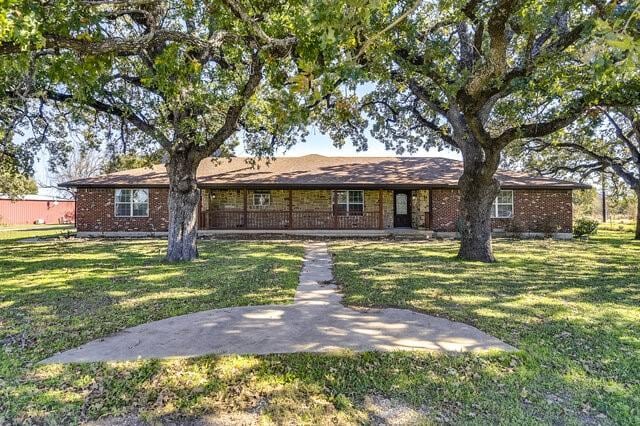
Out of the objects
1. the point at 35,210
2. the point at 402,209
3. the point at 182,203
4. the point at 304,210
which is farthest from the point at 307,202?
the point at 35,210

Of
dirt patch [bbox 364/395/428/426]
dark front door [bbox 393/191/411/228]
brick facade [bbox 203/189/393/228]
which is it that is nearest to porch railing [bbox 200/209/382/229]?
brick facade [bbox 203/189/393/228]

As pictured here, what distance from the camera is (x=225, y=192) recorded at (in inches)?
782

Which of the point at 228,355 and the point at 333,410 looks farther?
the point at 228,355

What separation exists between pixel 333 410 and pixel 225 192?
58.6 feet

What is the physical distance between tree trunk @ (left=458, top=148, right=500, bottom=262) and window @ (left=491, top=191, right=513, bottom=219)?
29.6 ft

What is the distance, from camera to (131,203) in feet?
61.7

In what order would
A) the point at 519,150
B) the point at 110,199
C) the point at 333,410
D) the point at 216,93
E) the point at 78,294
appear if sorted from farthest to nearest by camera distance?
1. the point at 519,150
2. the point at 110,199
3. the point at 216,93
4. the point at 78,294
5. the point at 333,410

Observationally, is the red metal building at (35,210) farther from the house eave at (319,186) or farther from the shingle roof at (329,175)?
the shingle roof at (329,175)

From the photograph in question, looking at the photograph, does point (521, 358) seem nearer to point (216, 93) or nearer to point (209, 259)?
point (216, 93)

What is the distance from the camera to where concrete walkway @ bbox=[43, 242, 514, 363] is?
403 cm

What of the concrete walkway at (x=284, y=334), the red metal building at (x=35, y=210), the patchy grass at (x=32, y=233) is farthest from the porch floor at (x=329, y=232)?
the red metal building at (x=35, y=210)

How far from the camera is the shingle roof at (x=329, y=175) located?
1808 cm

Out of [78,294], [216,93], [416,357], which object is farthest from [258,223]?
[416,357]

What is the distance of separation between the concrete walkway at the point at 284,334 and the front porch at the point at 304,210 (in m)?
13.4
